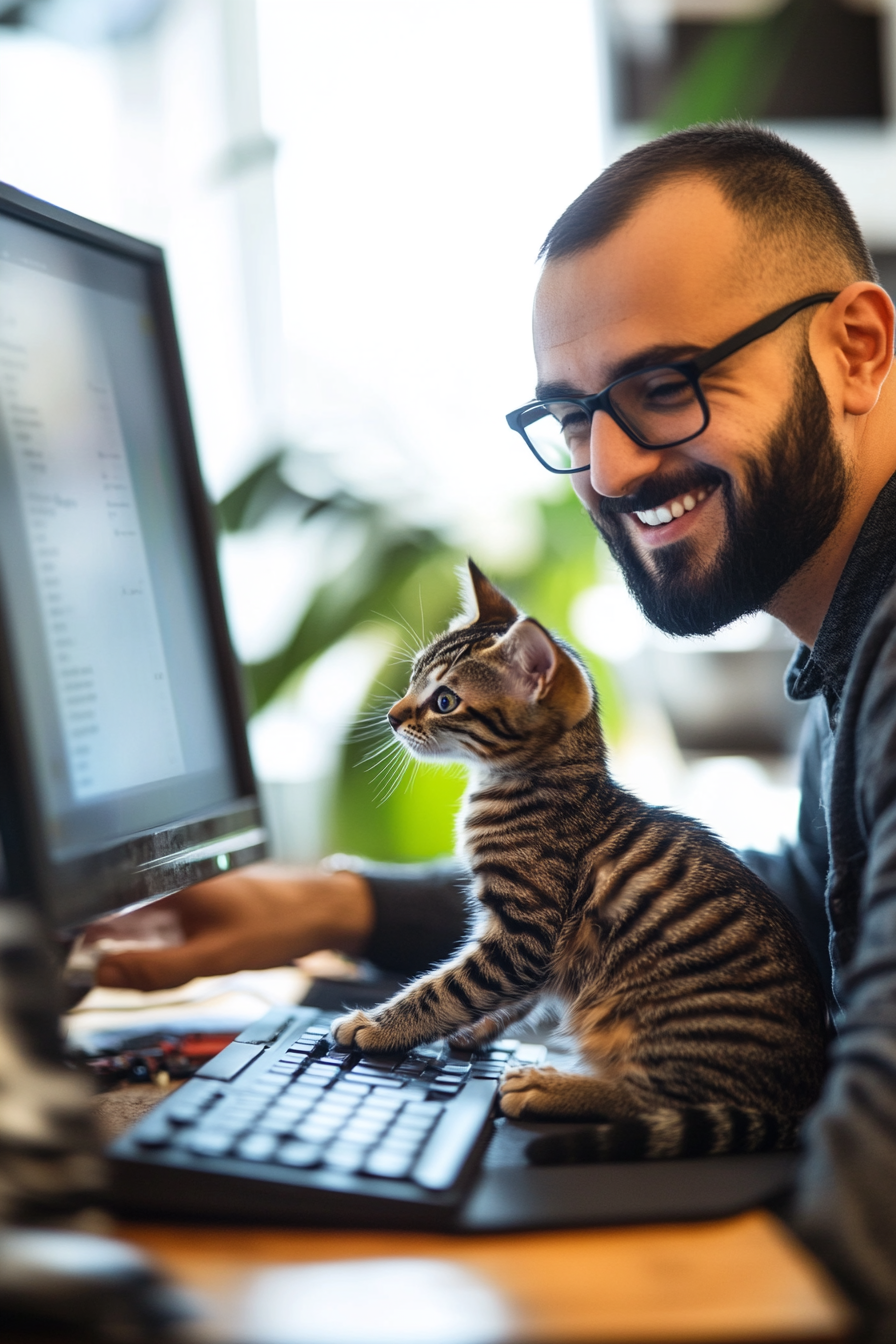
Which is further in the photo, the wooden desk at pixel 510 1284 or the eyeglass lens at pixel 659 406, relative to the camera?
the eyeglass lens at pixel 659 406

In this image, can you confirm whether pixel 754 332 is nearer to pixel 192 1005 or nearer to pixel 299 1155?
pixel 299 1155

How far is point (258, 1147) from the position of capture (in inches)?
21.7

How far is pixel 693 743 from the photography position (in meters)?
2.61

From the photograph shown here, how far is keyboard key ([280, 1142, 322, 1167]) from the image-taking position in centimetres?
54

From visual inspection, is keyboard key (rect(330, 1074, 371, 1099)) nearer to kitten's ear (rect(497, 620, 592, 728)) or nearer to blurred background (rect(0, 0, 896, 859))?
kitten's ear (rect(497, 620, 592, 728))

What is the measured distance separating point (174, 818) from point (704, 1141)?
485 millimetres

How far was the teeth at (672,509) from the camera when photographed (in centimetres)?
94

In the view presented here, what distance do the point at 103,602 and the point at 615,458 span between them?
1.50 ft

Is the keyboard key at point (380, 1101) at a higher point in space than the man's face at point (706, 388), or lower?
lower

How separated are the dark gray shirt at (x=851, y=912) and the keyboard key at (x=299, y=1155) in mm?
250

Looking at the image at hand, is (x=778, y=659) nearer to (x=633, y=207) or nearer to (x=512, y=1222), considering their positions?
(x=633, y=207)

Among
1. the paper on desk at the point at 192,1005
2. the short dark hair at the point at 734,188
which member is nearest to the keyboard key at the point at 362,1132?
the paper on desk at the point at 192,1005

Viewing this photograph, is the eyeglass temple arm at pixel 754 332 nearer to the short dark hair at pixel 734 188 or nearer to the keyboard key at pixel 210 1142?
the short dark hair at pixel 734 188

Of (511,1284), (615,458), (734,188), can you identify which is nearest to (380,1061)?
(511,1284)
